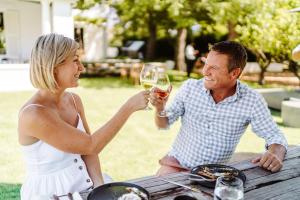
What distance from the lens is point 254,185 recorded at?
2.07 m

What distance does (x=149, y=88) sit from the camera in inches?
94.8

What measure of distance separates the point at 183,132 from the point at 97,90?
9.45 m

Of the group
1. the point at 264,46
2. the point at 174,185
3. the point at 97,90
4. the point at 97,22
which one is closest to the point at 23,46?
the point at 97,90

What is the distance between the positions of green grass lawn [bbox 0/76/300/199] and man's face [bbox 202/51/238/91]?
4.82 feet

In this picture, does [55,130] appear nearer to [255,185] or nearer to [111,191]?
[111,191]

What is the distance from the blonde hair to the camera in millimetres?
2164

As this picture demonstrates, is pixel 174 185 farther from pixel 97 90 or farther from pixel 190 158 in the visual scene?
pixel 97 90

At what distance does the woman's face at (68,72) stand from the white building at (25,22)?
11.1 meters

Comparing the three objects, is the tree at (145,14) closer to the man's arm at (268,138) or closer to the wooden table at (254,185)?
the man's arm at (268,138)

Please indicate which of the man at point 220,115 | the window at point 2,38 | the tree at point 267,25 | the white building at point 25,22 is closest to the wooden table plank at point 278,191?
the man at point 220,115

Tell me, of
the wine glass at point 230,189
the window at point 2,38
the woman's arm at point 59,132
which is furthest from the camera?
the window at point 2,38

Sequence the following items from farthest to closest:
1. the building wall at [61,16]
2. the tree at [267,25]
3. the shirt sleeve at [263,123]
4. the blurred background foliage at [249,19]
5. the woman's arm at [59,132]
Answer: the building wall at [61,16] → the blurred background foliage at [249,19] → the tree at [267,25] → the shirt sleeve at [263,123] → the woman's arm at [59,132]

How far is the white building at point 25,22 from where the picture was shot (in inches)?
511

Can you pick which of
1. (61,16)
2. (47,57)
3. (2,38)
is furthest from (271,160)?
(2,38)
